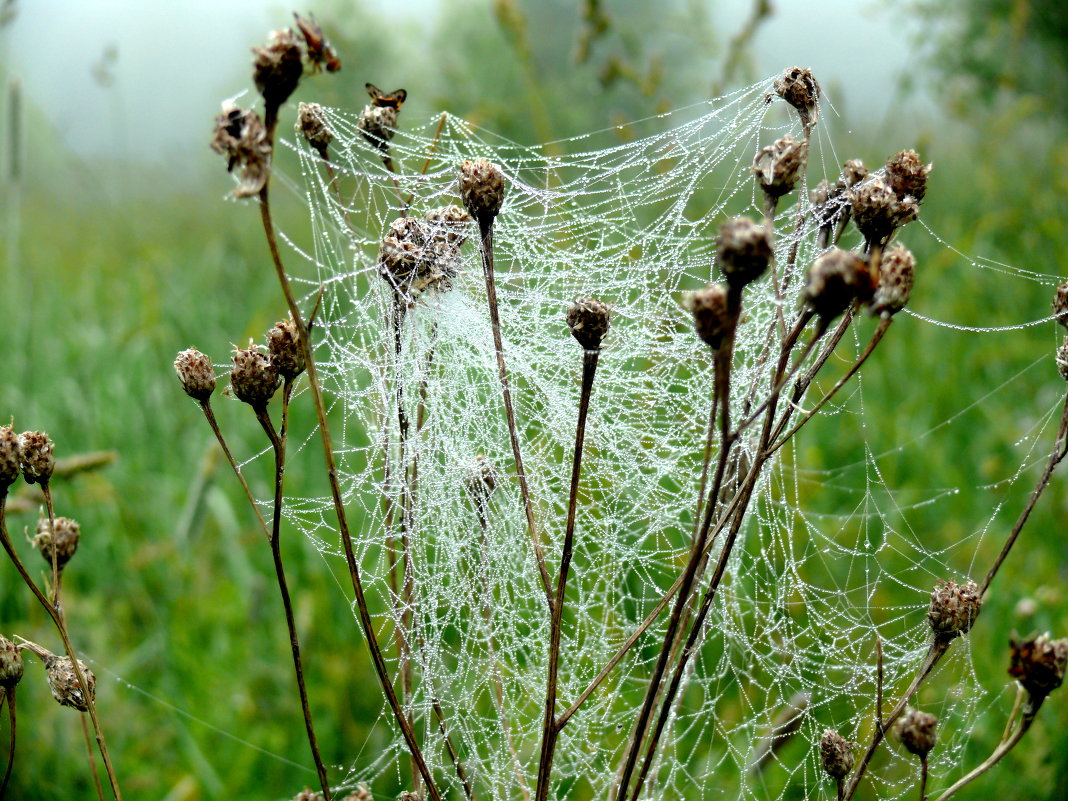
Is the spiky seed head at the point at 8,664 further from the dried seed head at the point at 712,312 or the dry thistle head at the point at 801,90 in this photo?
the dry thistle head at the point at 801,90

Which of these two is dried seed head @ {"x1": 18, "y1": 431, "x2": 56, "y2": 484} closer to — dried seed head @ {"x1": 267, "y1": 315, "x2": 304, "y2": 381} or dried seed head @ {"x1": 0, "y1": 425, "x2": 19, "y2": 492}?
dried seed head @ {"x1": 0, "y1": 425, "x2": 19, "y2": 492}

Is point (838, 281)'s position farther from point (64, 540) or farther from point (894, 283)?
point (64, 540)

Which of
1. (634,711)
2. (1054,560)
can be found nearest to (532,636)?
(634,711)

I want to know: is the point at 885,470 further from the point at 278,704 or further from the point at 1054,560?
the point at 278,704

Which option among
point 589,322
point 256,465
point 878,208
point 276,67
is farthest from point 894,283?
point 256,465

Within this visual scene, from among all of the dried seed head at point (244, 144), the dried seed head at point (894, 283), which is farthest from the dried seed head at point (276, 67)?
the dried seed head at point (894, 283)
